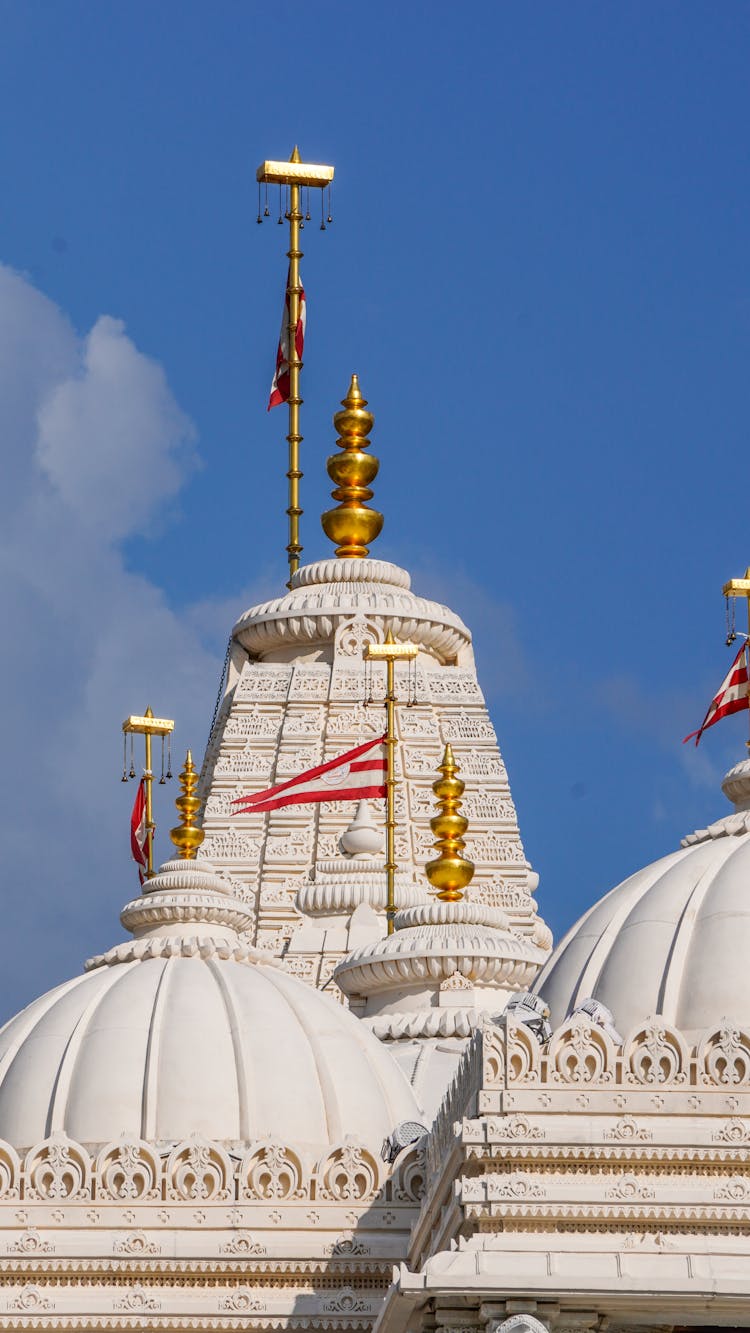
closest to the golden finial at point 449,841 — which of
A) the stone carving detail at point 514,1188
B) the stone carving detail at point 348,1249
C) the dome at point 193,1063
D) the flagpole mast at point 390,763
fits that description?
the flagpole mast at point 390,763

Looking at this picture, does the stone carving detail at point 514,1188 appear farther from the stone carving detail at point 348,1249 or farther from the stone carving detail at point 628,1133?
the stone carving detail at point 348,1249

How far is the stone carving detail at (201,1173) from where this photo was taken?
27672 millimetres

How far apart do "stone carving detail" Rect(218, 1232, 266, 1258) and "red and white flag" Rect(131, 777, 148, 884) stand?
29546 mm

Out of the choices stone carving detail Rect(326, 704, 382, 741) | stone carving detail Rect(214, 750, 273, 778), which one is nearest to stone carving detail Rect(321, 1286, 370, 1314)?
stone carving detail Rect(214, 750, 273, 778)

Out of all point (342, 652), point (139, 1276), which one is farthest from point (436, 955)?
point (342, 652)

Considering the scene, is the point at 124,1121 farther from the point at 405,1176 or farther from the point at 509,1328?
the point at 509,1328

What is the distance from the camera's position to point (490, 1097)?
78.5 feet

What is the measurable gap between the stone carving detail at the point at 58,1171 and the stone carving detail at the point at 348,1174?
1.86 meters

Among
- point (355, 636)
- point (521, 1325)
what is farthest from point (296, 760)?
point (521, 1325)

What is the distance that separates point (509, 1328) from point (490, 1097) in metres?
1.80

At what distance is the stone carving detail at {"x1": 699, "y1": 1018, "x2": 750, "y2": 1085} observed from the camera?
24.0m

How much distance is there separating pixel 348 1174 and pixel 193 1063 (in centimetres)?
268

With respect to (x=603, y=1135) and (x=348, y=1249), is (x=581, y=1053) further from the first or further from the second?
(x=348, y=1249)

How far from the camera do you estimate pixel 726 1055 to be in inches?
949
